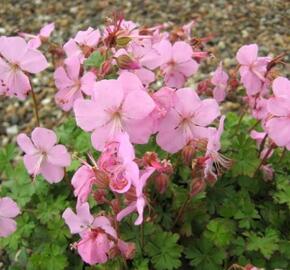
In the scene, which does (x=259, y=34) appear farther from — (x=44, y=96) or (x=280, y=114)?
(x=280, y=114)

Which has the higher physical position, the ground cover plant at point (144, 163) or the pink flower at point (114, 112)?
the pink flower at point (114, 112)

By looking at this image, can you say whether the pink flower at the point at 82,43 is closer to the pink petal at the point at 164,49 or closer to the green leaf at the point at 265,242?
the pink petal at the point at 164,49

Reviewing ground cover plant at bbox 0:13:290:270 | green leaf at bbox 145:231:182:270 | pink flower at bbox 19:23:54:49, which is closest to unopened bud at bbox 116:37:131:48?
ground cover plant at bbox 0:13:290:270

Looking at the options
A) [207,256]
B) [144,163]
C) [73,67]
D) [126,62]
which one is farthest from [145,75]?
[207,256]

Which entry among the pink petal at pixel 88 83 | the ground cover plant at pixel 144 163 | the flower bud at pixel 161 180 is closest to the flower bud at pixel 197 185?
the ground cover plant at pixel 144 163

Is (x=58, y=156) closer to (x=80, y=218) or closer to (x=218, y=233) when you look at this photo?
(x=80, y=218)

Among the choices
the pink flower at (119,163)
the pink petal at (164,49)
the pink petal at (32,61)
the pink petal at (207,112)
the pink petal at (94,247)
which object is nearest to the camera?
the pink flower at (119,163)
